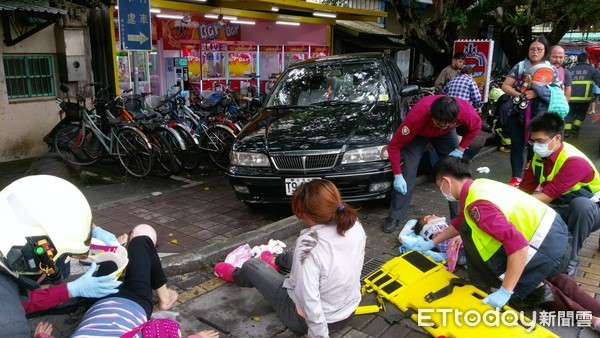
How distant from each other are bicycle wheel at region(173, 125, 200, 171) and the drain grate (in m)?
3.92

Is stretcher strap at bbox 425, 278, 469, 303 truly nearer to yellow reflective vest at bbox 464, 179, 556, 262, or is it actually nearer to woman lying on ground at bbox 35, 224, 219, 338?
yellow reflective vest at bbox 464, 179, 556, 262

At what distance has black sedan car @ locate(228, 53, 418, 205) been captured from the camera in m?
4.75

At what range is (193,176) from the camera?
7348 mm

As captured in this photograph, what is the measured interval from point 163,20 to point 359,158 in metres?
8.54

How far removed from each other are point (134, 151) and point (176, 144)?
0.67m

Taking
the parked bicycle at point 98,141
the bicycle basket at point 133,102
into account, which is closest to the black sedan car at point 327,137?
the parked bicycle at point 98,141

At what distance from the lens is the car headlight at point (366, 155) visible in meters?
4.75

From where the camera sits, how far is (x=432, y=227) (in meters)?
4.27

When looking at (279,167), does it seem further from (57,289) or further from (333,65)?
(57,289)

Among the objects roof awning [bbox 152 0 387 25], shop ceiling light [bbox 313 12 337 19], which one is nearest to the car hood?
roof awning [bbox 152 0 387 25]

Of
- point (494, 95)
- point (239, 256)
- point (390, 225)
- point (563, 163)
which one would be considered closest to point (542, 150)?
point (563, 163)

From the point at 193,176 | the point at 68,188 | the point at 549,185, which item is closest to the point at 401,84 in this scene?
the point at 549,185

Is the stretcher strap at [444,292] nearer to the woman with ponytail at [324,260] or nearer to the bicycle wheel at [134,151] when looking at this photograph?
the woman with ponytail at [324,260]

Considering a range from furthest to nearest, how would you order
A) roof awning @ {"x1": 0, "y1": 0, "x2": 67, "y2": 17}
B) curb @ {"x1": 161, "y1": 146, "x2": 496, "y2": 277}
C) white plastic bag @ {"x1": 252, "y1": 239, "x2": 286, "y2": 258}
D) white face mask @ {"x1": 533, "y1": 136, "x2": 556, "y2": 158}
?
roof awning @ {"x1": 0, "y1": 0, "x2": 67, "y2": 17}
white plastic bag @ {"x1": 252, "y1": 239, "x2": 286, "y2": 258}
curb @ {"x1": 161, "y1": 146, "x2": 496, "y2": 277}
white face mask @ {"x1": 533, "y1": 136, "x2": 556, "y2": 158}
